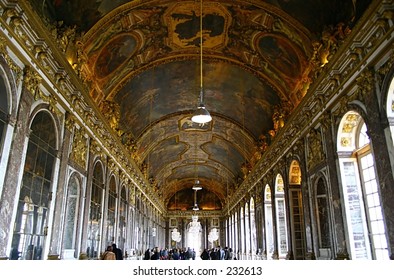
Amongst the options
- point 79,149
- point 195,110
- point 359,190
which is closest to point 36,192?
point 79,149

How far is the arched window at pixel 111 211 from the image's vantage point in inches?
593

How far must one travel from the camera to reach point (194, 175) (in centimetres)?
3975

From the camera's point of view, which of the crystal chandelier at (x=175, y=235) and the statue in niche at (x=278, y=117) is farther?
the crystal chandelier at (x=175, y=235)

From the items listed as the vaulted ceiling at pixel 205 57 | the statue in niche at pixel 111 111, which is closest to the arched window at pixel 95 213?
the statue in niche at pixel 111 111

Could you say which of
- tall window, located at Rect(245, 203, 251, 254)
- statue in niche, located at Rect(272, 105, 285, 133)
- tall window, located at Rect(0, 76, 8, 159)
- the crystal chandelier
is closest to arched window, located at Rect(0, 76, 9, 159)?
tall window, located at Rect(0, 76, 8, 159)

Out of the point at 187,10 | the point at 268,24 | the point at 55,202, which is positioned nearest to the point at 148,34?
the point at 187,10

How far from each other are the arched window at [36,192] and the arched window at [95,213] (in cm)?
365

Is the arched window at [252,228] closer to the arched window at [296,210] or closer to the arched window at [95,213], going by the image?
the arched window at [296,210]

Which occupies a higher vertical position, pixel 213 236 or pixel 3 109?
pixel 3 109

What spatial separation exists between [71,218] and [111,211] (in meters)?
4.90

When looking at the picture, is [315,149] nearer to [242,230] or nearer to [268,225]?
[268,225]

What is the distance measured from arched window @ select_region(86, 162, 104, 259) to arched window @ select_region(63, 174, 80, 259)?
1270mm

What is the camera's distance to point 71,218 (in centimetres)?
1077

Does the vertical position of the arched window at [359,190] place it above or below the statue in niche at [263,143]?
below
